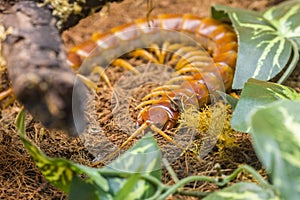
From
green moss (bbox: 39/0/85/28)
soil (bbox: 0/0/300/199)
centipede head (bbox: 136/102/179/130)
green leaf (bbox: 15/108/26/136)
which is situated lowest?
soil (bbox: 0/0/300/199)

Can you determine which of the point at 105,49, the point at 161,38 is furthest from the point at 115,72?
the point at 161,38

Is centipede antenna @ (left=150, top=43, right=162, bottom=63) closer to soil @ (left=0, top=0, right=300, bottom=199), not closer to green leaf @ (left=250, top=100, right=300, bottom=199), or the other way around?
soil @ (left=0, top=0, right=300, bottom=199)

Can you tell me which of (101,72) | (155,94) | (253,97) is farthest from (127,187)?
(101,72)

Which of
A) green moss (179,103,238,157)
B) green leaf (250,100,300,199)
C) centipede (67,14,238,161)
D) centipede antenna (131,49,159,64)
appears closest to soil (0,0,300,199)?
green moss (179,103,238,157)

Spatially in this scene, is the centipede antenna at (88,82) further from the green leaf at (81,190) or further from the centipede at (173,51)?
the green leaf at (81,190)

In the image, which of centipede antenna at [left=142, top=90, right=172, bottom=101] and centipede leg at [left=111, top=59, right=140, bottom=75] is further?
centipede leg at [left=111, top=59, right=140, bottom=75]

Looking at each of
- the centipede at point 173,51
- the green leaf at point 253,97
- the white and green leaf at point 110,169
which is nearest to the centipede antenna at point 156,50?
the centipede at point 173,51

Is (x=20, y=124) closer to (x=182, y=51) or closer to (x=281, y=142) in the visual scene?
(x=281, y=142)
